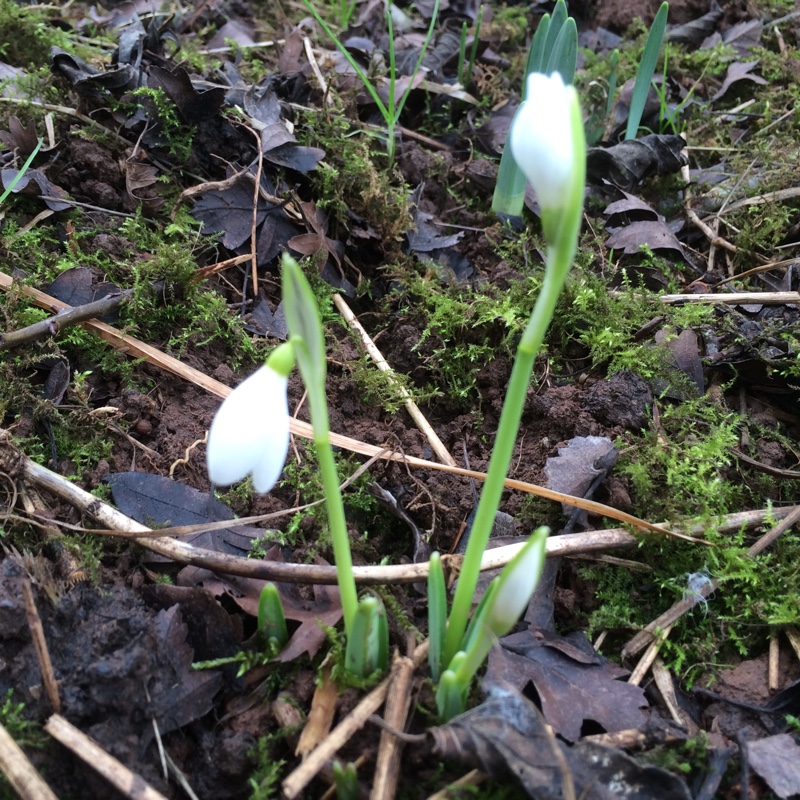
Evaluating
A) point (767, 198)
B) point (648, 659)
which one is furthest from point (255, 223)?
point (767, 198)

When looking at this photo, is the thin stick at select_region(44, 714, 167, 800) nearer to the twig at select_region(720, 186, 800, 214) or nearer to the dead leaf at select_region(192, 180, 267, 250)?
the dead leaf at select_region(192, 180, 267, 250)

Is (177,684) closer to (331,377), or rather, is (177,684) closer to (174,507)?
(174,507)

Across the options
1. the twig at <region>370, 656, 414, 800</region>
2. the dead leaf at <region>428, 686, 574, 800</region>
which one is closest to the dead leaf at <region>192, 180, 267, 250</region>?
the twig at <region>370, 656, 414, 800</region>

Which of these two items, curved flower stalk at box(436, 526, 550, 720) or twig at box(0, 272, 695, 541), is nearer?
curved flower stalk at box(436, 526, 550, 720)

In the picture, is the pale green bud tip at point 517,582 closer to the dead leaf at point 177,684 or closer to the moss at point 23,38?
the dead leaf at point 177,684

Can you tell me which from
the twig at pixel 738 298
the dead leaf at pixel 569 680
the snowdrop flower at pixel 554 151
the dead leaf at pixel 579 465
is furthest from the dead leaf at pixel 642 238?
the snowdrop flower at pixel 554 151

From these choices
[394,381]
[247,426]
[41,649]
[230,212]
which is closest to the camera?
[247,426]
